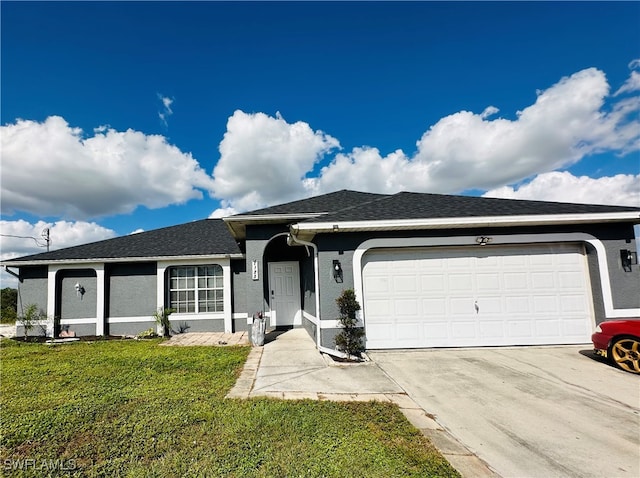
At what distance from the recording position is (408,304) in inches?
281

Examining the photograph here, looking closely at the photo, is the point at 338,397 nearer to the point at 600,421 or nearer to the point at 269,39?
the point at 600,421

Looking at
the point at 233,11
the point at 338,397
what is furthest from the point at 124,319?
the point at 233,11

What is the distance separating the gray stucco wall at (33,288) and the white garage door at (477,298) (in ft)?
40.6

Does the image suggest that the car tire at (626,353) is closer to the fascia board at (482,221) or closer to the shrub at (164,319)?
the fascia board at (482,221)

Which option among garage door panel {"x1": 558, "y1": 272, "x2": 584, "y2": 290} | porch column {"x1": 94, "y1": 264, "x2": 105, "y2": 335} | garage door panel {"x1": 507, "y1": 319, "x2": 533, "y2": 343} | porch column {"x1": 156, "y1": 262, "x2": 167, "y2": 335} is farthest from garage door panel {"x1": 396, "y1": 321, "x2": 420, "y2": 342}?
porch column {"x1": 94, "y1": 264, "x2": 105, "y2": 335}

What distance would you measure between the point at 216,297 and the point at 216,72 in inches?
319

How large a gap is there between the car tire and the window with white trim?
11.1 meters

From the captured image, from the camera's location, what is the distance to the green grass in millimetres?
2670

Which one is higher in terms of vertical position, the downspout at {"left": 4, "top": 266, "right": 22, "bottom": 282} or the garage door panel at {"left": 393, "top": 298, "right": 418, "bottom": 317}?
the downspout at {"left": 4, "top": 266, "right": 22, "bottom": 282}

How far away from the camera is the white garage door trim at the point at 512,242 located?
6.91 meters

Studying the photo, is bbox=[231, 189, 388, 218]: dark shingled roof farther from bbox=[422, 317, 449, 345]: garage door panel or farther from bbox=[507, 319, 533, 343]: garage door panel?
bbox=[507, 319, 533, 343]: garage door panel

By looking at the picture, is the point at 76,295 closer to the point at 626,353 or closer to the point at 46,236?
the point at 46,236

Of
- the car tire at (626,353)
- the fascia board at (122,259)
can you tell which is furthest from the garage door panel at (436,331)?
the fascia board at (122,259)

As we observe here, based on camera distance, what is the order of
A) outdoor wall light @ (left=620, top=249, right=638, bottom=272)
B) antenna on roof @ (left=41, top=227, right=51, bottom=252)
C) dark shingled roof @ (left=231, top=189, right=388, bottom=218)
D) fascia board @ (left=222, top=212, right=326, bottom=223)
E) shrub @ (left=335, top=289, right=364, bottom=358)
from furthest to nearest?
antenna on roof @ (left=41, top=227, right=51, bottom=252)
dark shingled roof @ (left=231, top=189, right=388, bottom=218)
fascia board @ (left=222, top=212, right=326, bottom=223)
outdoor wall light @ (left=620, top=249, right=638, bottom=272)
shrub @ (left=335, top=289, right=364, bottom=358)
